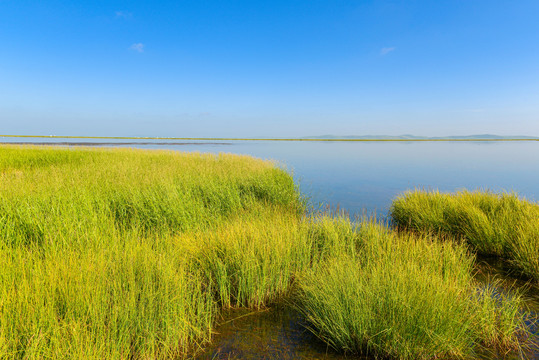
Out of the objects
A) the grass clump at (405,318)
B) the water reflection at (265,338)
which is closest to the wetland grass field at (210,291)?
the grass clump at (405,318)

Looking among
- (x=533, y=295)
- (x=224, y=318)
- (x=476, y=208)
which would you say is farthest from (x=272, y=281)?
(x=476, y=208)

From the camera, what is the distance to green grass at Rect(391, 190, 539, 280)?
5671 millimetres

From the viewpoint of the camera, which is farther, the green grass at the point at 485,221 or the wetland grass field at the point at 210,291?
the green grass at the point at 485,221

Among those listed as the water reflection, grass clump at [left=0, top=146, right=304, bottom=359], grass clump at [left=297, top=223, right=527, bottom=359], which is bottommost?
the water reflection

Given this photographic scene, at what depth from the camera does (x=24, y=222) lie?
16.5 ft

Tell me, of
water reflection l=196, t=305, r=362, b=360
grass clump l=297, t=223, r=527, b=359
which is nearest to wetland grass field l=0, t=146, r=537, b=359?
grass clump l=297, t=223, r=527, b=359

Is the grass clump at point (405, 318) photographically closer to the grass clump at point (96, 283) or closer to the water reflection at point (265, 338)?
the water reflection at point (265, 338)

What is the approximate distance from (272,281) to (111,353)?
255 cm

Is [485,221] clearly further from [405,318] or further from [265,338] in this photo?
[265,338]

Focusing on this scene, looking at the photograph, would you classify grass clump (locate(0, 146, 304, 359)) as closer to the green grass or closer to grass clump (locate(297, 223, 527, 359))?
grass clump (locate(297, 223, 527, 359))

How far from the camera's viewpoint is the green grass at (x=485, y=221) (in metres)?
5.67

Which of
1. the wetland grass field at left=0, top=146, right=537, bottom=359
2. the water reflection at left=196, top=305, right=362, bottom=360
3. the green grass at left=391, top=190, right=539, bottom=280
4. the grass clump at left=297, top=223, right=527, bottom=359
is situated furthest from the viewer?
the green grass at left=391, top=190, right=539, bottom=280

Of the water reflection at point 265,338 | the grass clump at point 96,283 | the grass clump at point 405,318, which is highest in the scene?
the grass clump at point 96,283

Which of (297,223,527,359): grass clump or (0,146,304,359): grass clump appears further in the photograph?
(297,223,527,359): grass clump
